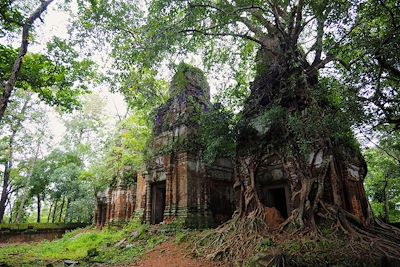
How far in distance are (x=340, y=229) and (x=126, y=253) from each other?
6.87m

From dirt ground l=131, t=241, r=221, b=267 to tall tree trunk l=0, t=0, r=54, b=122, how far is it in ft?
18.9

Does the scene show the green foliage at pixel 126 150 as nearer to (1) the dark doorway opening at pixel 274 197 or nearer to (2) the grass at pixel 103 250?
(2) the grass at pixel 103 250

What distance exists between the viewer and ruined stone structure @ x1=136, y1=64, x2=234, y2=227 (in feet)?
38.5

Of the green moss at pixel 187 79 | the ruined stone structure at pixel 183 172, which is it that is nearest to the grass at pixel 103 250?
the ruined stone structure at pixel 183 172

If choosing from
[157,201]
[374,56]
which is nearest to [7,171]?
[157,201]

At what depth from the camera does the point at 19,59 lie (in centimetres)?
747

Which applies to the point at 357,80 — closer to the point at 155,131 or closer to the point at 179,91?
the point at 179,91

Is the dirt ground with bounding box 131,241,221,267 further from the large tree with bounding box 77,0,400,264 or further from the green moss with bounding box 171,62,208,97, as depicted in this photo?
the green moss with bounding box 171,62,208,97

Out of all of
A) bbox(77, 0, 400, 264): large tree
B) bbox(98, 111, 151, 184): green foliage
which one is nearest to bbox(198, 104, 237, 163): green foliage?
bbox(77, 0, 400, 264): large tree

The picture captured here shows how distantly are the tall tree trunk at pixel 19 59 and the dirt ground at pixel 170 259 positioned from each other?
227 inches

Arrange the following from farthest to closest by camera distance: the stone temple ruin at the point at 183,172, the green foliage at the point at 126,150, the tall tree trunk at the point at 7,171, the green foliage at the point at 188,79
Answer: the tall tree trunk at the point at 7,171, the green foliage at the point at 126,150, the green foliage at the point at 188,79, the stone temple ruin at the point at 183,172

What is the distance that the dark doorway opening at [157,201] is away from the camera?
13247 mm

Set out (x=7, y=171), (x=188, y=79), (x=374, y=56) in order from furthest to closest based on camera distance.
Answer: (x=7, y=171), (x=188, y=79), (x=374, y=56)

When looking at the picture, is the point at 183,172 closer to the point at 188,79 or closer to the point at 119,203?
the point at 188,79
